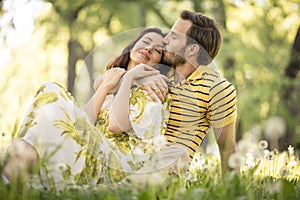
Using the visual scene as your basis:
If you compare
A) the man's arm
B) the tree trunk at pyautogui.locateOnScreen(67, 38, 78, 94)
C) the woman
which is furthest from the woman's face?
the tree trunk at pyautogui.locateOnScreen(67, 38, 78, 94)

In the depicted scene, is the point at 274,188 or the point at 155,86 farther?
the point at 155,86

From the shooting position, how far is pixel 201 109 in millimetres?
2541

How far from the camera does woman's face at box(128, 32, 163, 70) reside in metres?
2.56

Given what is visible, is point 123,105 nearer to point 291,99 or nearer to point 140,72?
point 140,72

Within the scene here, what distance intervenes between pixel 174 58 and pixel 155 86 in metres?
0.25

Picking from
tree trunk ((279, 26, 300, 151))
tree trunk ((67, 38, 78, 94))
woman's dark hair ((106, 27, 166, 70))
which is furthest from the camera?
tree trunk ((67, 38, 78, 94))

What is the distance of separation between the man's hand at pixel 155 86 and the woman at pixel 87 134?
26 millimetres

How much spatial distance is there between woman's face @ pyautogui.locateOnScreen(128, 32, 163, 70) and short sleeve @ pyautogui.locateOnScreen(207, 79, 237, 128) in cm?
31

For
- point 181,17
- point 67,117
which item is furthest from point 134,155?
point 181,17

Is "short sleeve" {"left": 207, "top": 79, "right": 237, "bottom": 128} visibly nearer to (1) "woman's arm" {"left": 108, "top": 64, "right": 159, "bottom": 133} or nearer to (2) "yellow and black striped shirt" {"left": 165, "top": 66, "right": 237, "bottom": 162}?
(2) "yellow and black striped shirt" {"left": 165, "top": 66, "right": 237, "bottom": 162}

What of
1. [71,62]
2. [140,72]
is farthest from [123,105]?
[71,62]

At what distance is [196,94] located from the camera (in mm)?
2553

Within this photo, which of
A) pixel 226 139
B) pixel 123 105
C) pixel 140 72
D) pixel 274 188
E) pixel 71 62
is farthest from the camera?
pixel 71 62

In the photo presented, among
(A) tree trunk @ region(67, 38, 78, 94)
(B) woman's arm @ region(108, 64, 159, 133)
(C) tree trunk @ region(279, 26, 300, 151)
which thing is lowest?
(B) woman's arm @ region(108, 64, 159, 133)
